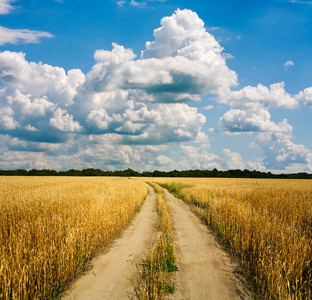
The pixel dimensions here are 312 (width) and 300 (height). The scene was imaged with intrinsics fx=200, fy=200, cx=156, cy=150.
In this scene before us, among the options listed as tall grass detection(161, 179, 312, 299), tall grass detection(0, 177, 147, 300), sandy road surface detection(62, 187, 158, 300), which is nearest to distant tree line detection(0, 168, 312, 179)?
tall grass detection(161, 179, 312, 299)

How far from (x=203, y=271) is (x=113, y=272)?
2.52m

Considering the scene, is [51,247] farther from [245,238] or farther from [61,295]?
[245,238]

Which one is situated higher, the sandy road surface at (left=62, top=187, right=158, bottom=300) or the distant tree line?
the sandy road surface at (left=62, top=187, right=158, bottom=300)

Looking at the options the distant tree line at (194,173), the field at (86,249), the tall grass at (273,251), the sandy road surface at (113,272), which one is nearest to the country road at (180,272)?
the sandy road surface at (113,272)

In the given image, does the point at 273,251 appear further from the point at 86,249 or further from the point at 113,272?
the point at 86,249

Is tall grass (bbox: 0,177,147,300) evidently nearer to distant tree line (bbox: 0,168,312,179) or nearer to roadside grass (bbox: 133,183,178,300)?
roadside grass (bbox: 133,183,178,300)

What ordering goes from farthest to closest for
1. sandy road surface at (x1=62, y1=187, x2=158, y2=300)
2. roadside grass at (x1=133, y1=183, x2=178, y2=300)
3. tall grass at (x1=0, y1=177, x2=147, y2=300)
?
sandy road surface at (x1=62, y1=187, x2=158, y2=300) → roadside grass at (x1=133, y1=183, x2=178, y2=300) → tall grass at (x1=0, y1=177, x2=147, y2=300)

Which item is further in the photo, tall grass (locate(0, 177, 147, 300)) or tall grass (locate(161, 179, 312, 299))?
tall grass (locate(161, 179, 312, 299))

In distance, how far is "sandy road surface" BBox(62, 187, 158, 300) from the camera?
4531 mm

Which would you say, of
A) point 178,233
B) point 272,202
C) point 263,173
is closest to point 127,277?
point 178,233

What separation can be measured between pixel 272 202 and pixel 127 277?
12.2 metres

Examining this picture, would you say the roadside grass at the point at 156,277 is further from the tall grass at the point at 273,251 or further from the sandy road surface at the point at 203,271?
the tall grass at the point at 273,251

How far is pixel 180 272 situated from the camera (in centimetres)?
552

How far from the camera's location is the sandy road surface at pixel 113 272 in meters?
4.53
